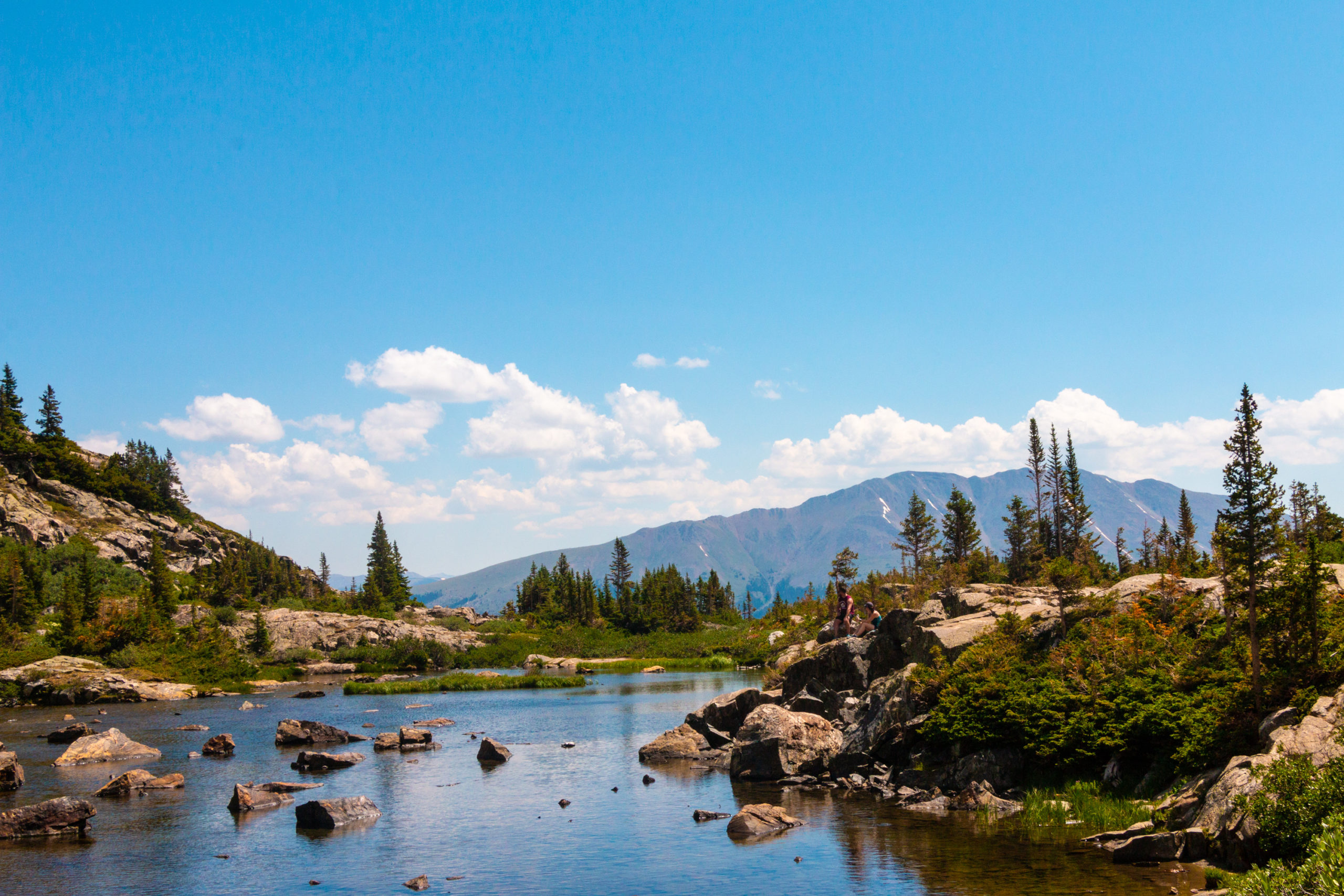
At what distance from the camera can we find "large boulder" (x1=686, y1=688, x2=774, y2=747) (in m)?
48.1

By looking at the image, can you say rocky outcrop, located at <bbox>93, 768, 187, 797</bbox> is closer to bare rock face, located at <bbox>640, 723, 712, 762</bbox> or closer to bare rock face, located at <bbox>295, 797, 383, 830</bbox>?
bare rock face, located at <bbox>295, 797, 383, 830</bbox>

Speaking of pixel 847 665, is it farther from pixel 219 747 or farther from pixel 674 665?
pixel 674 665

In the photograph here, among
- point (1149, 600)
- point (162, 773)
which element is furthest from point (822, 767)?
point (162, 773)

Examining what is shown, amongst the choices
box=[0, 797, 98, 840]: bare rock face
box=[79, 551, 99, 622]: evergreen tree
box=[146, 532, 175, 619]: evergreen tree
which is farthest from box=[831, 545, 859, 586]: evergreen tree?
box=[79, 551, 99, 622]: evergreen tree

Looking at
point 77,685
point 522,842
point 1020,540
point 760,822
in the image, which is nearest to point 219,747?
point 522,842

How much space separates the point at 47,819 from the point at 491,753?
67.9 ft

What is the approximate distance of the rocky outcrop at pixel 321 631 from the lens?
114 m

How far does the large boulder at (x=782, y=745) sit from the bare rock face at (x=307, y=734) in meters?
26.4

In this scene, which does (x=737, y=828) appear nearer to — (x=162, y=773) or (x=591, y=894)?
(x=591, y=894)

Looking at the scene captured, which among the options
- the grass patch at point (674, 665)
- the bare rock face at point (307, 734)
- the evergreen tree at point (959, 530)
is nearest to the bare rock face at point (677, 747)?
the bare rock face at point (307, 734)

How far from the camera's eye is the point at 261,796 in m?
35.7

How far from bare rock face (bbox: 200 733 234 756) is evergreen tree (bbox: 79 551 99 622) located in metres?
59.1

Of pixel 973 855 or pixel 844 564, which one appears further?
pixel 844 564

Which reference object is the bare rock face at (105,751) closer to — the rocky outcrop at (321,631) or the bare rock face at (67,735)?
the bare rock face at (67,735)
